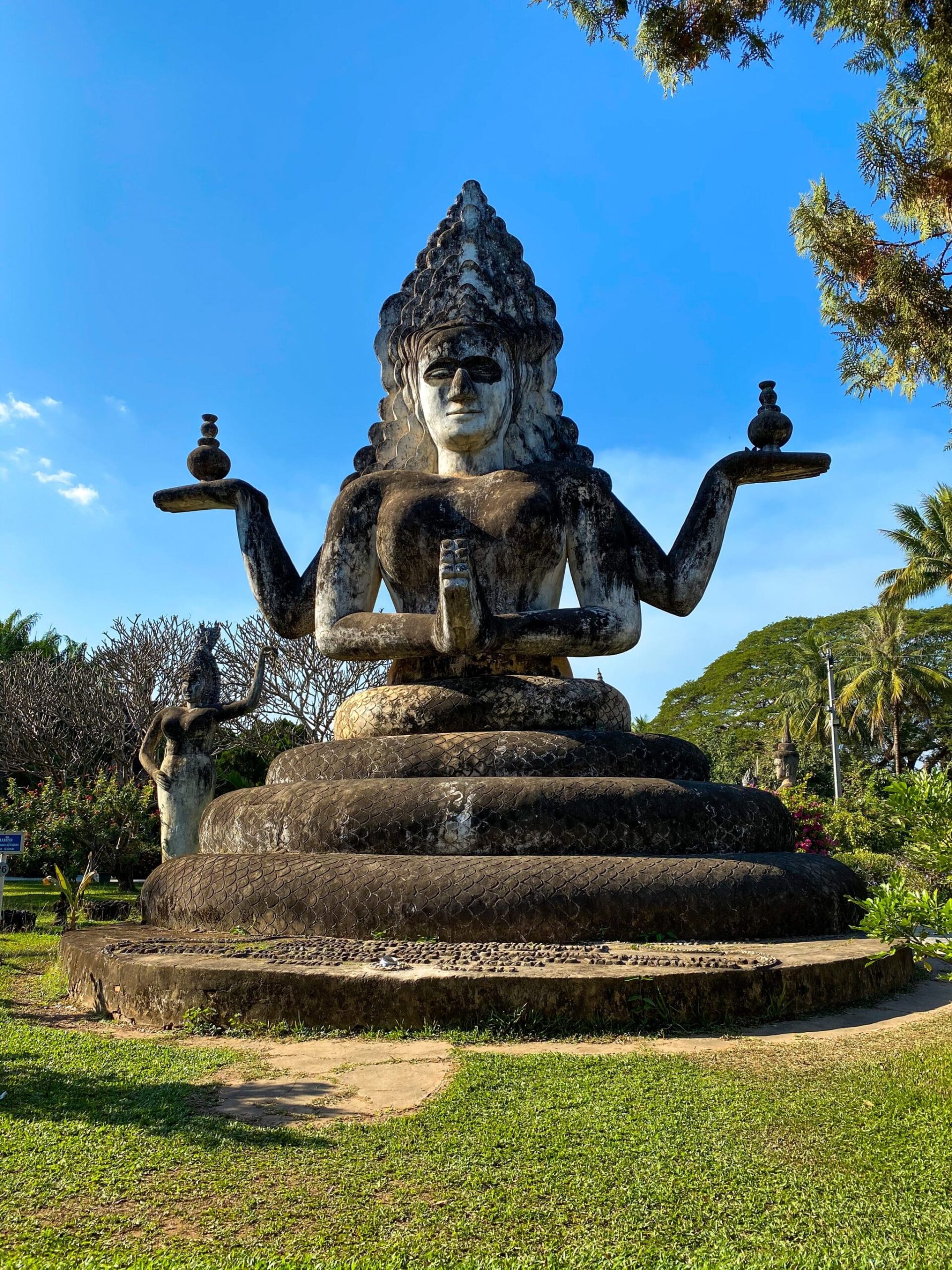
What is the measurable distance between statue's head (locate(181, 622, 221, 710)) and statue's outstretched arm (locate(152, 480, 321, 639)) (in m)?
1.91

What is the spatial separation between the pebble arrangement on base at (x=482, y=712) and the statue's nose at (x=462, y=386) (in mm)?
22

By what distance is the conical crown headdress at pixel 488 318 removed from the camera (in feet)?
25.8

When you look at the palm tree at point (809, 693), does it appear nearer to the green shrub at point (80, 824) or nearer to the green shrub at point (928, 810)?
the green shrub at point (80, 824)

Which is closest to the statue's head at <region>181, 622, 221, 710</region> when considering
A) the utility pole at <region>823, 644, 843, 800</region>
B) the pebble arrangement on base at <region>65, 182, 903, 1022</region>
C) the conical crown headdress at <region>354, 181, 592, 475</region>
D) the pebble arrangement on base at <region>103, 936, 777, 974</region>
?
the pebble arrangement on base at <region>65, 182, 903, 1022</region>

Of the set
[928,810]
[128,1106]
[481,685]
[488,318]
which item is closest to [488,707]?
[481,685]

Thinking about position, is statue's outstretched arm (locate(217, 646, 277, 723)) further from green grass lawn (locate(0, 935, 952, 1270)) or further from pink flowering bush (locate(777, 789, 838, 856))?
pink flowering bush (locate(777, 789, 838, 856))

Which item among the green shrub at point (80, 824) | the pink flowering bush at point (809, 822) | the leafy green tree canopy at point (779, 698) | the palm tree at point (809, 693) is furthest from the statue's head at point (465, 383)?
the palm tree at point (809, 693)

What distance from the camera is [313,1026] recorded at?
12.7ft

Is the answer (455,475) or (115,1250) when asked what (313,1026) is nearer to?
(115,1250)

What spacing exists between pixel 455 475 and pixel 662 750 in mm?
2795

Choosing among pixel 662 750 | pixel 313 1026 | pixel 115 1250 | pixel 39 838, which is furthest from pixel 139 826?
pixel 115 1250

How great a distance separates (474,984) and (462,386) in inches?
190

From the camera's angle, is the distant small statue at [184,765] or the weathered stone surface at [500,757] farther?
the distant small statue at [184,765]

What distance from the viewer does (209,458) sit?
7570mm
